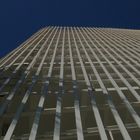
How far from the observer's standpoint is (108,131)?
399 centimetres

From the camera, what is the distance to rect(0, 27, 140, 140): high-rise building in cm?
398

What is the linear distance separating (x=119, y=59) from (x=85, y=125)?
3.71m

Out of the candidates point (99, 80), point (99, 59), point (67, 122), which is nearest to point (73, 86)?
point (99, 80)

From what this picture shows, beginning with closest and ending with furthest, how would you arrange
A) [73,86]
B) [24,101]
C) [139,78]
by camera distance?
[24,101]
[73,86]
[139,78]

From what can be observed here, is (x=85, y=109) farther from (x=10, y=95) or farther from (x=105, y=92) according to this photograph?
(x=10, y=95)

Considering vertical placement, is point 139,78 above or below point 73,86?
above

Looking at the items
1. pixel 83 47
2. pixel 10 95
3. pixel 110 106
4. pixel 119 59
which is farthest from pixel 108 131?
pixel 83 47

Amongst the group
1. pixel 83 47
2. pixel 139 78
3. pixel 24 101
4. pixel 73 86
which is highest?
pixel 83 47

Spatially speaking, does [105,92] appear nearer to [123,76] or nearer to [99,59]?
[123,76]

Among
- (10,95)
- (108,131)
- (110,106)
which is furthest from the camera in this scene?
(10,95)

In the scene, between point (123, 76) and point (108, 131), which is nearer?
point (108, 131)

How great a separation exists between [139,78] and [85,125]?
5.85 feet

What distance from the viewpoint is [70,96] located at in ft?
16.5

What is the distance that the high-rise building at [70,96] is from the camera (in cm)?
398
